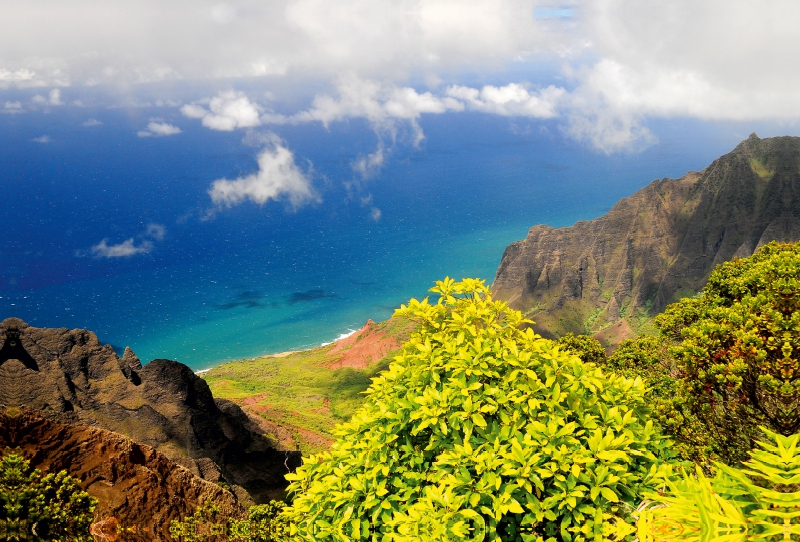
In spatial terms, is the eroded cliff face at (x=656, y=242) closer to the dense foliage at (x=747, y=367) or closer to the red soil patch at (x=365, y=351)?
the red soil patch at (x=365, y=351)

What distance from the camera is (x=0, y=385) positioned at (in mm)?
34500

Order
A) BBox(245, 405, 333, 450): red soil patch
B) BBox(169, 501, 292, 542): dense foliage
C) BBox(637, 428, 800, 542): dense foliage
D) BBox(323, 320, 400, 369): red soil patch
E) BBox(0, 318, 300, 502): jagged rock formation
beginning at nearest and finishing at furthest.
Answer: BBox(637, 428, 800, 542): dense foliage → BBox(169, 501, 292, 542): dense foliage → BBox(0, 318, 300, 502): jagged rock formation → BBox(245, 405, 333, 450): red soil patch → BBox(323, 320, 400, 369): red soil patch

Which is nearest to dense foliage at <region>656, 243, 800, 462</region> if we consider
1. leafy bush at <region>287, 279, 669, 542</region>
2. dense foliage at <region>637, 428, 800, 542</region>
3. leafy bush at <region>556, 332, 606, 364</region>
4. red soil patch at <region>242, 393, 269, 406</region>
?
leafy bush at <region>287, 279, 669, 542</region>

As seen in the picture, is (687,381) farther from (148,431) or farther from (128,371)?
(128,371)

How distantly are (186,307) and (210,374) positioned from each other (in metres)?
64.6

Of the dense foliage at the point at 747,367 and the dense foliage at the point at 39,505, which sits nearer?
the dense foliage at the point at 39,505

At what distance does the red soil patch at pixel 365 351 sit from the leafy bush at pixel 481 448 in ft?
314

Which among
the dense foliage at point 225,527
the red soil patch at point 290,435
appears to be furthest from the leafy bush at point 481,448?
the red soil patch at point 290,435

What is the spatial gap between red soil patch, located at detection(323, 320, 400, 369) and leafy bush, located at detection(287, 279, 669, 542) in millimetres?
95847

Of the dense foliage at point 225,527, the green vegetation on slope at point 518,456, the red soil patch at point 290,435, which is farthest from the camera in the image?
the red soil patch at point 290,435

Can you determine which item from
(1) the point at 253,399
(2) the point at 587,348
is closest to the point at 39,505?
(2) the point at 587,348

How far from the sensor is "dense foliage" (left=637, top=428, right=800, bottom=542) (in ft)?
12.0

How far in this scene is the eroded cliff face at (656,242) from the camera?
102 meters

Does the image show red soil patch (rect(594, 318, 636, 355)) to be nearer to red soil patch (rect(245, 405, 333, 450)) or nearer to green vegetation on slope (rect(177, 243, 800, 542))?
red soil patch (rect(245, 405, 333, 450))
